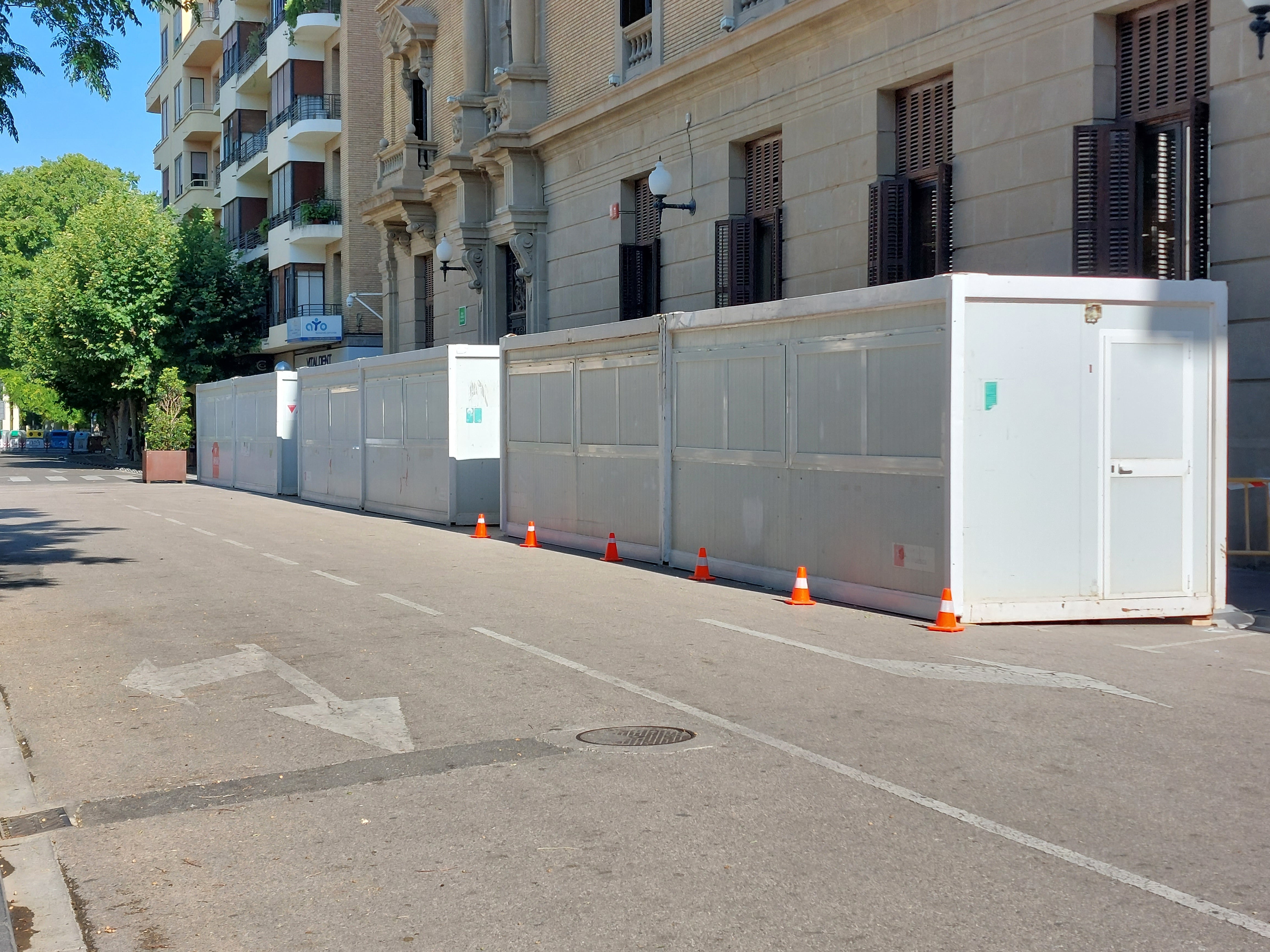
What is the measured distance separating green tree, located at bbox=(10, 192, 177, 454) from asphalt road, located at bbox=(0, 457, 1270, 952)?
4094 centimetres

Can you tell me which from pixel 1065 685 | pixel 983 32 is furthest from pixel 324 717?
pixel 983 32

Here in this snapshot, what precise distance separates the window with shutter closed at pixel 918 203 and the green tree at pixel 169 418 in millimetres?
28602

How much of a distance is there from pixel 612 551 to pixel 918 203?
24.8ft

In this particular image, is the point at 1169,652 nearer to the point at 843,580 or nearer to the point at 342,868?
the point at 843,580

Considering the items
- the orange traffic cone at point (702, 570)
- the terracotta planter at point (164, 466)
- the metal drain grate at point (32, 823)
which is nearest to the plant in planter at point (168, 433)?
the terracotta planter at point (164, 466)

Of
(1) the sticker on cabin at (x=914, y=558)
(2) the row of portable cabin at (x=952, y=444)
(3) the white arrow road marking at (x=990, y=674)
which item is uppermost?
(2) the row of portable cabin at (x=952, y=444)

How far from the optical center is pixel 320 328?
49.7 meters

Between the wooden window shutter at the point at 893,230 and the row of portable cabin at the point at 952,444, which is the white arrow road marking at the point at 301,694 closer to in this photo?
the row of portable cabin at the point at 952,444

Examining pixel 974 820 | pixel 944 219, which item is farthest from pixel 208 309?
pixel 974 820

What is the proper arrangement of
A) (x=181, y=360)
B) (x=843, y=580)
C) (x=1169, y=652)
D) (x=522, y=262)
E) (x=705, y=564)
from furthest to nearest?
1. (x=181, y=360)
2. (x=522, y=262)
3. (x=705, y=564)
4. (x=843, y=580)
5. (x=1169, y=652)

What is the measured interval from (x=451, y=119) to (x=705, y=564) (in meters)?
23.8

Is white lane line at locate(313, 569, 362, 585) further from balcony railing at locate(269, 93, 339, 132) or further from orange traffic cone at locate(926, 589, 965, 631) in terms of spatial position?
balcony railing at locate(269, 93, 339, 132)

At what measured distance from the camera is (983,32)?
19.2 meters

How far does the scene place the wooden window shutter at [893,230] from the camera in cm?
2055
